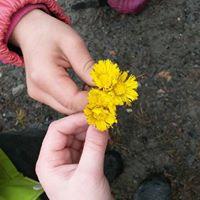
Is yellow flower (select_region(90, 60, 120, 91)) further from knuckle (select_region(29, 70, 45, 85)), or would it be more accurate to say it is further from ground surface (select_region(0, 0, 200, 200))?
ground surface (select_region(0, 0, 200, 200))

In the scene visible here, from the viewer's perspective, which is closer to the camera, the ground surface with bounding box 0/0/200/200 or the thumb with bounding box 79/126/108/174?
the thumb with bounding box 79/126/108/174

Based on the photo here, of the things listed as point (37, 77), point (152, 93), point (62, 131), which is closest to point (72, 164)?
point (62, 131)

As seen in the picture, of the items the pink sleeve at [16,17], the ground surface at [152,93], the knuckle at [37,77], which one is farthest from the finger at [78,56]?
the ground surface at [152,93]

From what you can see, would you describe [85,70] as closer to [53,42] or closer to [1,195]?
[53,42]

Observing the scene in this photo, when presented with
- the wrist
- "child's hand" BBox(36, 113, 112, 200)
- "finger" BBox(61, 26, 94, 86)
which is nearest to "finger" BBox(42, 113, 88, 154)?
"child's hand" BBox(36, 113, 112, 200)

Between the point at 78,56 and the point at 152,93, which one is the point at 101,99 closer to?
the point at 78,56

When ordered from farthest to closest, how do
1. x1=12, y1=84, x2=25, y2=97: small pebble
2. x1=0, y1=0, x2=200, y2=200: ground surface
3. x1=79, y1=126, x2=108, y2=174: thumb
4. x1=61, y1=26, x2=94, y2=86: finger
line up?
1. x1=12, y1=84, x2=25, y2=97: small pebble
2. x1=0, y1=0, x2=200, y2=200: ground surface
3. x1=61, y1=26, x2=94, y2=86: finger
4. x1=79, y1=126, x2=108, y2=174: thumb

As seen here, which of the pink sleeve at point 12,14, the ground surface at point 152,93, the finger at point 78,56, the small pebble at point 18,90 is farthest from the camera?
the small pebble at point 18,90

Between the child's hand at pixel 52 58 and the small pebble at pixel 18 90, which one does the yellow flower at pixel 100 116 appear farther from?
the small pebble at pixel 18 90
